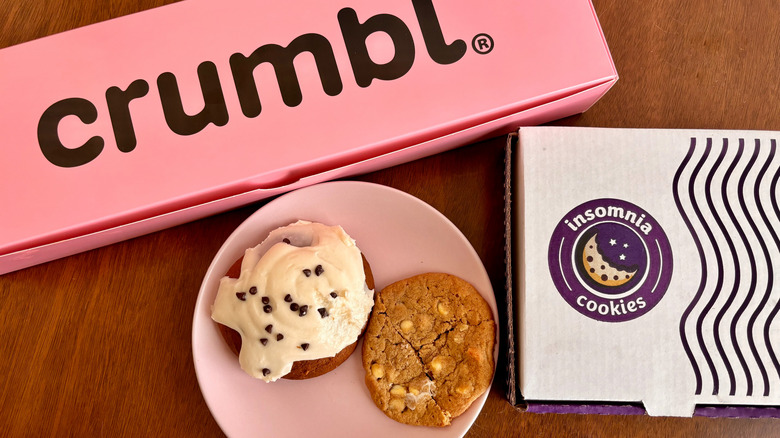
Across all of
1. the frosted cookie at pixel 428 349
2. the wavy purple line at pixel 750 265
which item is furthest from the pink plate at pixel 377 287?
the wavy purple line at pixel 750 265

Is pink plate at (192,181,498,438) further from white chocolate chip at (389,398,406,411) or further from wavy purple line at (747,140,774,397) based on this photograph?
wavy purple line at (747,140,774,397)

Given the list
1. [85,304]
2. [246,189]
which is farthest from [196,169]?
[85,304]

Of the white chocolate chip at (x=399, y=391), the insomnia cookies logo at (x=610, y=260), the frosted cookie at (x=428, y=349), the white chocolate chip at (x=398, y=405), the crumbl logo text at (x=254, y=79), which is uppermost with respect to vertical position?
the crumbl logo text at (x=254, y=79)

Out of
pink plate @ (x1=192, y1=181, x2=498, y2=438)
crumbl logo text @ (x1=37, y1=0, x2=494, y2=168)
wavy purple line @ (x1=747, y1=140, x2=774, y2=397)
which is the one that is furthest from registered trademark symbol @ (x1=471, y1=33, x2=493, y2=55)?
wavy purple line @ (x1=747, y1=140, x2=774, y2=397)

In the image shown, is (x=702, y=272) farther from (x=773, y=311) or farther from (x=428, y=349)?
(x=428, y=349)

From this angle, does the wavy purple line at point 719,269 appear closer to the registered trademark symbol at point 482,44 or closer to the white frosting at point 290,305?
the registered trademark symbol at point 482,44

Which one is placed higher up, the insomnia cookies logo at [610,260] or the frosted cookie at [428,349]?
the insomnia cookies logo at [610,260]

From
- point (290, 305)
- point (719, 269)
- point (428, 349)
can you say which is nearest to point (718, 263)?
point (719, 269)
